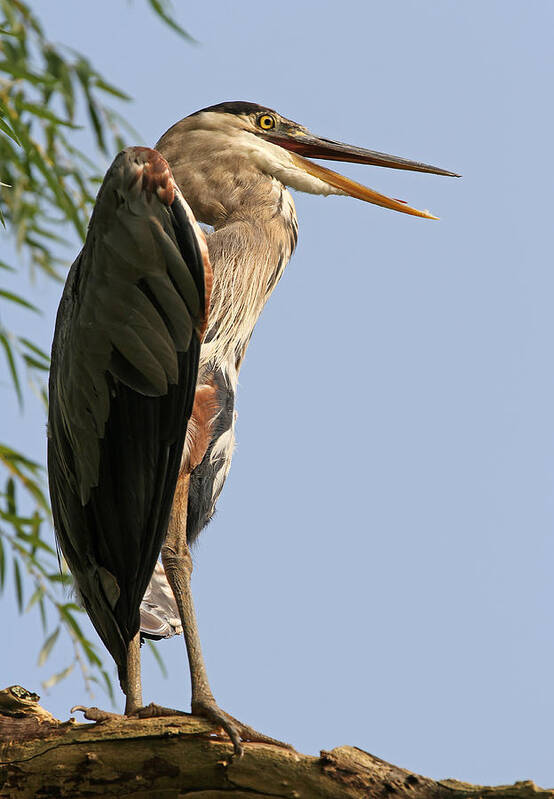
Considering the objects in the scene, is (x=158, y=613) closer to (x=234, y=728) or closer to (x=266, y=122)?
(x=234, y=728)

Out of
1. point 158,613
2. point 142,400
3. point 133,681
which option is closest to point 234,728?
point 133,681

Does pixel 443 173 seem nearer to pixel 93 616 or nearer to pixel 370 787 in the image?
pixel 93 616

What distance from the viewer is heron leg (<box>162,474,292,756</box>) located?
1712 millimetres

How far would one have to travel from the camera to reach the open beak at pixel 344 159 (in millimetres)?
2893

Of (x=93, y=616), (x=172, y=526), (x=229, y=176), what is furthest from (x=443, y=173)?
(x=93, y=616)

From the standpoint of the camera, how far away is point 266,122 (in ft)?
9.50

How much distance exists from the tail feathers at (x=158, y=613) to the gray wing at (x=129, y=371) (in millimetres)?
274

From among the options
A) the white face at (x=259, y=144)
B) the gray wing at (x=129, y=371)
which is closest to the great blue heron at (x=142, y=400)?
the gray wing at (x=129, y=371)

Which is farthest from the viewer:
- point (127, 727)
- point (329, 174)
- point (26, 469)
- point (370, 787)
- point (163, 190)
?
point (26, 469)

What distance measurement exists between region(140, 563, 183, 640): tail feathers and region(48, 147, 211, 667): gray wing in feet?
0.90

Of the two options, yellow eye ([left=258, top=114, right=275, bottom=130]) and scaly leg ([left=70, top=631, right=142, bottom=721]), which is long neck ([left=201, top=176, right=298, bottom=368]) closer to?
yellow eye ([left=258, top=114, right=275, bottom=130])

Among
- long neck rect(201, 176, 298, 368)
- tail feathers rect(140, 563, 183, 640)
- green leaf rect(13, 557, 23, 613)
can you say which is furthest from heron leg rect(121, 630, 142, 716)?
green leaf rect(13, 557, 23, 613)

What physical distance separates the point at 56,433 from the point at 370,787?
995mm

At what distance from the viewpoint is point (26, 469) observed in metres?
3.17
